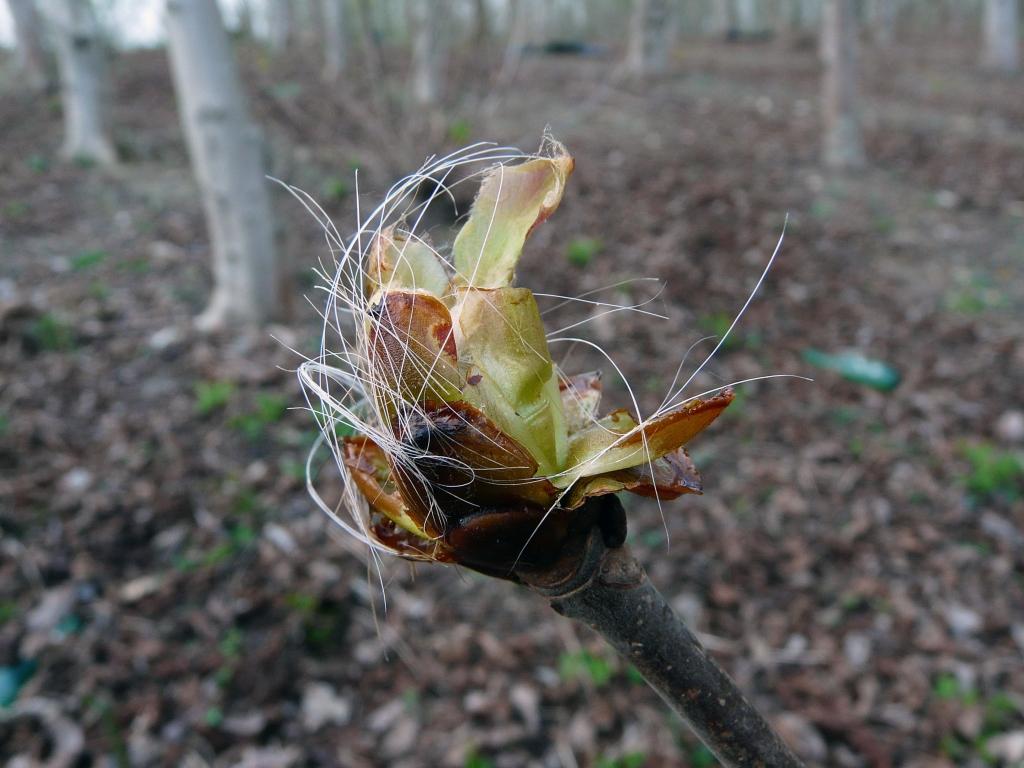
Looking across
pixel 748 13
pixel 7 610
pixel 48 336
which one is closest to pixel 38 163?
pixel 48 336

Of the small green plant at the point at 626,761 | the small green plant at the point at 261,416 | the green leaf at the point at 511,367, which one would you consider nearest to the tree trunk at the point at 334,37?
the small green plant at the point at 261,416

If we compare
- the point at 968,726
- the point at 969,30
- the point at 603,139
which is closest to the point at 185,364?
the point at 968,726

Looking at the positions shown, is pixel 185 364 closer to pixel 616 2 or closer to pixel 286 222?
pixel 286 222

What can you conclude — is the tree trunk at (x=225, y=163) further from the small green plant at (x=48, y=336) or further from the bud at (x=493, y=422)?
the bud at (x=493, y=422)

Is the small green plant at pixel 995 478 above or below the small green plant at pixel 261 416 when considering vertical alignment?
below

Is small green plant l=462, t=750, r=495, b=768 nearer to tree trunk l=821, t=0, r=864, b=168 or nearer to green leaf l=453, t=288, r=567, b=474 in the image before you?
green leaf l=453, t=288, r=567, b=474

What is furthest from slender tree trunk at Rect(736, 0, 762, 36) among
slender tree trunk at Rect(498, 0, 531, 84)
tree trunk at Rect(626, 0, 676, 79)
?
slender tree trunk at Rect(498, 0, 531, 84)
